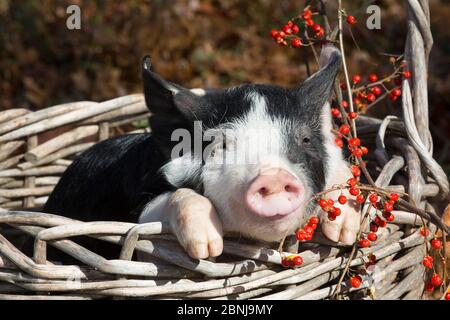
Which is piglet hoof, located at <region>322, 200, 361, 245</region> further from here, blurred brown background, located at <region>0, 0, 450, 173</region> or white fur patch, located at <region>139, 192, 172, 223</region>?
blurred brown background, located at <region>0, 0, 450, 173</region>

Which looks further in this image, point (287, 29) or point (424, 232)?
point (287, 29)

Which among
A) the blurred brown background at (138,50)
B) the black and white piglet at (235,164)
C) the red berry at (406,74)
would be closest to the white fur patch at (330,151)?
the black and white piglet at (235,164)

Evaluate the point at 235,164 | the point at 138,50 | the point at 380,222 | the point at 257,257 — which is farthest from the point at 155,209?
the point at 138,50

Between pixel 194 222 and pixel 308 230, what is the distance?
0.31m

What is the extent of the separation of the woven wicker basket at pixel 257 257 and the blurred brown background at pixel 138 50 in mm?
2655

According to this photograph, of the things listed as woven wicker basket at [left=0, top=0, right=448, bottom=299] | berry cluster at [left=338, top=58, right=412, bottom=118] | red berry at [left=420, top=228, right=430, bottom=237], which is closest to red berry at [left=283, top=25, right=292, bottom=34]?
berry cluster at [left=338, top=58, right=412, bottom=118]

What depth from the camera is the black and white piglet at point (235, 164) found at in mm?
2062

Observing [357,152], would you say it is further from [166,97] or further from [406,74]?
[166,97]

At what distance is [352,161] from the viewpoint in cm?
241

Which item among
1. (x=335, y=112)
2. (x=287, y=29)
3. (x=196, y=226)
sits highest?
(x=287, y=29)

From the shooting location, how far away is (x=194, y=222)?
2.04m

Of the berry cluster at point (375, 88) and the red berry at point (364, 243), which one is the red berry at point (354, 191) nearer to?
the red berry at point (364, 243)
